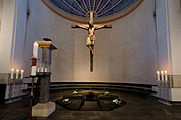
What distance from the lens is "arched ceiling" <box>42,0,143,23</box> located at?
7778 millimetres

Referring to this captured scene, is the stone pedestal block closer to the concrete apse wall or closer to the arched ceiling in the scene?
the concrete apse wall

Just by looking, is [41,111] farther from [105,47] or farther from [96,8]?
[96,8]

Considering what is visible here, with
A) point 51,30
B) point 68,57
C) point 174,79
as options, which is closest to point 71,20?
point 51,30

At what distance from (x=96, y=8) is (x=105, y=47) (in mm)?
3158

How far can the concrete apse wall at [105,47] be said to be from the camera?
591cm

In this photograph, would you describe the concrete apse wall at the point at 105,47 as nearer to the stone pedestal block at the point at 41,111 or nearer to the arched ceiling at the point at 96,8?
the arched ceiling at the point at 96,8

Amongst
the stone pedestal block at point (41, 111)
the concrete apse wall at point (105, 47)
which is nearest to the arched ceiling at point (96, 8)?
the concrete apse wall at point (105, 47)

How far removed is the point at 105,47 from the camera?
28.8 ft

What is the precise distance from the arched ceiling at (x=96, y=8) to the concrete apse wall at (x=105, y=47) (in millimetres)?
464

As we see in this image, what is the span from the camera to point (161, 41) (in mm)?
4602

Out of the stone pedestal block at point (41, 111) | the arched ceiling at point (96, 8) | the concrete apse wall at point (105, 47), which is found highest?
the arched ceiling at point (96, 8)

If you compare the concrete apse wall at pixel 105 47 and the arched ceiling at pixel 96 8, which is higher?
the arched ceiling at pixel 96 8

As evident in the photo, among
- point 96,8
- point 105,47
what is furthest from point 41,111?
point 96,8

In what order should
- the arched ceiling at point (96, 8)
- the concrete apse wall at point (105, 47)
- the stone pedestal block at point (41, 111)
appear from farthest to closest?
the arched ceiling at point (96, 8), the concrete apse wall at point (105, 47), the stone pedestal block at point (41, 111)
